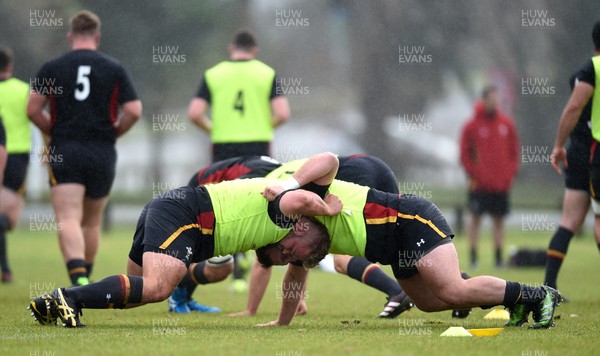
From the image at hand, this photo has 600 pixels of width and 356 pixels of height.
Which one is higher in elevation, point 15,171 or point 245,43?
point 245,43

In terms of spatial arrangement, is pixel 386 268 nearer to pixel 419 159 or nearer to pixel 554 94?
pixel 554 94

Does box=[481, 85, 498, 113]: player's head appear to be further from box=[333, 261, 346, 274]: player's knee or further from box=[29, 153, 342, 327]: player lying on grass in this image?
box=[29, 153, 342, 327]: player lying on grass

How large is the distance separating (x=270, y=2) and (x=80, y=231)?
1984 centimetres

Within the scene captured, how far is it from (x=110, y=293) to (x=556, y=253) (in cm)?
479

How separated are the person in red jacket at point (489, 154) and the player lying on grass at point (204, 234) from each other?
9.03 meters


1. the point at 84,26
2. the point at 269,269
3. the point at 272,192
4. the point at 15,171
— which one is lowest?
the point at 269,269

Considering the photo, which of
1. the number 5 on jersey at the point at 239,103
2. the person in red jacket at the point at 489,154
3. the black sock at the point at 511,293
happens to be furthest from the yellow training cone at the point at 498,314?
the person in red jacket at the point at 489,154

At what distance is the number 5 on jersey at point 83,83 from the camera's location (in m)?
10.2

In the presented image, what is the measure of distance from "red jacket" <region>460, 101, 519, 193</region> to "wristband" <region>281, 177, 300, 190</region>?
9.10m

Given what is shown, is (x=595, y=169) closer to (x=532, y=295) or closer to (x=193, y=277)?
(x=532, y=295)

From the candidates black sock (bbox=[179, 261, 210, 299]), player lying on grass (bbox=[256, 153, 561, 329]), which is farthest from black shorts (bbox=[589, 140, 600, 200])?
black sock (bbox=[179, 261, 210, 299])

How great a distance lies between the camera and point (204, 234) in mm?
7477

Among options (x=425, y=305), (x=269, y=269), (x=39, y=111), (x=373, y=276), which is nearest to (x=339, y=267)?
(x=373, y=276)

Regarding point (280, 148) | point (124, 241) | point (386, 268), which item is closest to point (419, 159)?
point (280, 148)
